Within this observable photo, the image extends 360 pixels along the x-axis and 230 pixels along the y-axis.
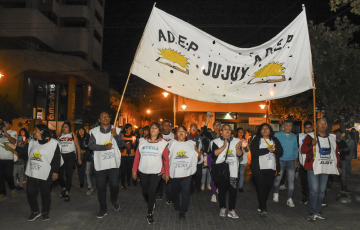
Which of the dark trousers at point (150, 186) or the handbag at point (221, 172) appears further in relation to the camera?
the handbag at point (221, 172)

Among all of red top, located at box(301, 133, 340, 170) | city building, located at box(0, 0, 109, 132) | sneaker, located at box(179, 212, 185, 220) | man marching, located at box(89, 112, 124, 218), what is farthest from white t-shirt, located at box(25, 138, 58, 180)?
city building, located at box(0, 0, 109, 132)

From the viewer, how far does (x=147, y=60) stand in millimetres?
6340

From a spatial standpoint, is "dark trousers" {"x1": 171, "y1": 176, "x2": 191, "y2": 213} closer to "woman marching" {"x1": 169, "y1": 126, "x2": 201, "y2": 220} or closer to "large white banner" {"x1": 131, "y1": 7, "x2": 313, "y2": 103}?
"woman marching" {"x1": 169, "y1": 126, "x2": 201, "y2": 220}

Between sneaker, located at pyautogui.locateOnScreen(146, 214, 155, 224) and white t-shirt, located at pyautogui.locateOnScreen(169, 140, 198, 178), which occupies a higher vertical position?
white t-shirt, located at pyautogui.locateOnScreen(169, 140, 198, 178)

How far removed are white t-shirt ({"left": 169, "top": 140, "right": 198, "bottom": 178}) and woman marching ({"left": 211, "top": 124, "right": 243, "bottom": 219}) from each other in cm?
46

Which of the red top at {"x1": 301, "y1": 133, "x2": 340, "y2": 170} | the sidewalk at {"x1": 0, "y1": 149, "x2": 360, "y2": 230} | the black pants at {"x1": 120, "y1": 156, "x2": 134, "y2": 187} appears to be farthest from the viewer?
the black pants at {"x1": 120, "y1": 156, "x2": 134, "y2": 187}

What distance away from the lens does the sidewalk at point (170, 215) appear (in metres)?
5.84

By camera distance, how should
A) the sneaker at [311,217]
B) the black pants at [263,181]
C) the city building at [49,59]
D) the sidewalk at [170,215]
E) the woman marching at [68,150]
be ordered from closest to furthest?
the sidewalk at [170,215] → the sneaker at [311,217] → the black pants at [263,181] → the woman marching at [68,150] → the city building at [49,59]

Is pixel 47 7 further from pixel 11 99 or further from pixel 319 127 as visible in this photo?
pixel 319 127

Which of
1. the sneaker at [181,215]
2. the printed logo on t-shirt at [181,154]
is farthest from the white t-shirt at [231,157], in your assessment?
the sneaker at [181,215]

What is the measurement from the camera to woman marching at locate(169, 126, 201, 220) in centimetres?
626

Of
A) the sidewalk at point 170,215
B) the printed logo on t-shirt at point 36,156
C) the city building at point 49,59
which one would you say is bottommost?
the sidewalk at point 170,215

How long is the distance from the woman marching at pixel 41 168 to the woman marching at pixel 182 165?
2223mm

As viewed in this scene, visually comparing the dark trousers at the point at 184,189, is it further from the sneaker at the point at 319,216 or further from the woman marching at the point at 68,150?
the woman marching at the point at 68,150
